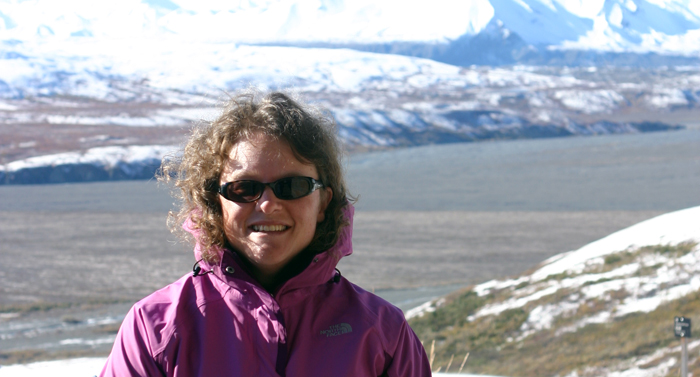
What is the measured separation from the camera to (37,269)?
77.2 ft

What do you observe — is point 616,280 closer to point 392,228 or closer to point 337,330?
point 337,330

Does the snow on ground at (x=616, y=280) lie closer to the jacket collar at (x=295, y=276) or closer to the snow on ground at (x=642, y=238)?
the snow on ground at (x=642, y=238)

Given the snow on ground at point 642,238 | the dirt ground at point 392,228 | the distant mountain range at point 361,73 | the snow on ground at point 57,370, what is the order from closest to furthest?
the snow on ground at point 57,370, the snow on ground at point 642,238, the dirt ground at point 392,228, the distant mountain range at point 361,73

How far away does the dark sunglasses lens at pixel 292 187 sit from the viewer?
1767mm

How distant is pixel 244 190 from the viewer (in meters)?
1.77

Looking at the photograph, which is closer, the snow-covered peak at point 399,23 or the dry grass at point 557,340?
the dry grass at point 557,340

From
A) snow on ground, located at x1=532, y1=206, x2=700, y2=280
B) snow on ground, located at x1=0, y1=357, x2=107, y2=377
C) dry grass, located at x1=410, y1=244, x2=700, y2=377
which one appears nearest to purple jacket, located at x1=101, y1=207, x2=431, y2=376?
snow on ground, located at x1=0, y1=357, x2=107, y2=377

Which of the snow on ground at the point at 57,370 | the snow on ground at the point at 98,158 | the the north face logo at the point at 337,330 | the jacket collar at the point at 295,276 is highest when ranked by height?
the jacket collar at the point at 295,276

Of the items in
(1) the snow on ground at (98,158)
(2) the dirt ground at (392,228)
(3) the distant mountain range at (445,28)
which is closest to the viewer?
(2) the dirt ground at (392,228)

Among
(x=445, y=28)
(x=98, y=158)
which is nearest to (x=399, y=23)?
(x=445, y=28)

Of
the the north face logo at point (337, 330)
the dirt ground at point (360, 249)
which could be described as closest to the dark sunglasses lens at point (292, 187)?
the the north face logo at point (337, 330)

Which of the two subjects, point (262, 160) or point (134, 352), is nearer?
point (134, 352)

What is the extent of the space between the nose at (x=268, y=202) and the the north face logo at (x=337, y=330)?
31 centimetres

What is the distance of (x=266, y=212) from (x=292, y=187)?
85 millimetres
